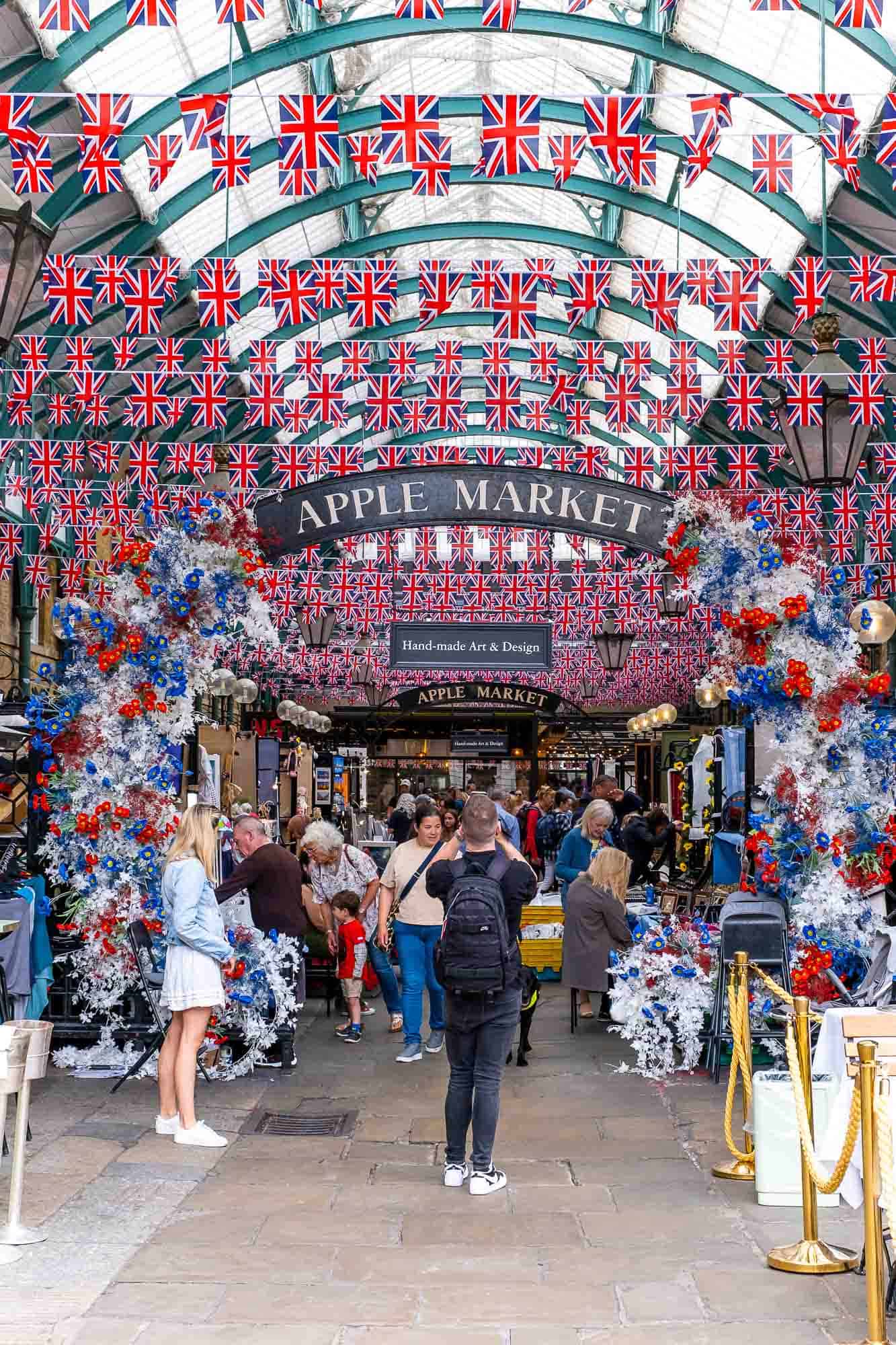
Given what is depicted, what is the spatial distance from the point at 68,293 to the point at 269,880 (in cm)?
529

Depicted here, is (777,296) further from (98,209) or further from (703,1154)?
(703,1154)

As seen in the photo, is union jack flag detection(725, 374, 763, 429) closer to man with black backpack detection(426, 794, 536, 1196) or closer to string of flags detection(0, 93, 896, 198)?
string of flags detection(0, 93, 896, 198)

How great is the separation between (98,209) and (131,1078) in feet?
31.3

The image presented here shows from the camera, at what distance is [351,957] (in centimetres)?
941

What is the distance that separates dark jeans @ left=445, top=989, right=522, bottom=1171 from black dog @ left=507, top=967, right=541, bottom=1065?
7.07ft

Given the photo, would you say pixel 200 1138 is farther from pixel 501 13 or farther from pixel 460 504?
pixel 501 13

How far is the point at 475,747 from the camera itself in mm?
24016

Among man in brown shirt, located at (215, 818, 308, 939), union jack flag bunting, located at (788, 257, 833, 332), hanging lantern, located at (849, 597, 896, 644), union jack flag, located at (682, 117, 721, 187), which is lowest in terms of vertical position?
man in brown shirt, located at (215, 818, 308, 939)

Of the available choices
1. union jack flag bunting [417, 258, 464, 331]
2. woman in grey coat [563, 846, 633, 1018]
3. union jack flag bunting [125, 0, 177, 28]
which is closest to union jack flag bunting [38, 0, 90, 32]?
union jack flag bunting [125, 0, 177, 28]

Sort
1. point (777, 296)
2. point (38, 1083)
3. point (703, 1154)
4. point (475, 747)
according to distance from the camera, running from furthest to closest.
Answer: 1. point (475, 747)
2. point (777, 296)
3. point (38, 1083)
4. point (703, 1154)

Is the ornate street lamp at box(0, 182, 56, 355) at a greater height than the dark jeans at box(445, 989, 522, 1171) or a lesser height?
greater

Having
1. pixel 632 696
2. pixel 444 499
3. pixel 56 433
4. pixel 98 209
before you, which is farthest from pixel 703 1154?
pixel 632 696

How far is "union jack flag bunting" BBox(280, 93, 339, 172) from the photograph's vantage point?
7512 mm

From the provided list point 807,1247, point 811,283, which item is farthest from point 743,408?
point 807,1247
